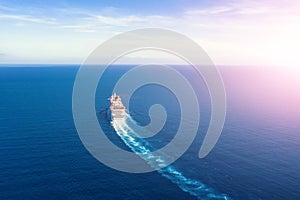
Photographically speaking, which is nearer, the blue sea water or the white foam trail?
the white foam trail

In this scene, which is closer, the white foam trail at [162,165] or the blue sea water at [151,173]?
the white foam trail at [162,165]

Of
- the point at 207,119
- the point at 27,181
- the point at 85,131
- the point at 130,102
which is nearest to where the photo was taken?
the point at 27,181

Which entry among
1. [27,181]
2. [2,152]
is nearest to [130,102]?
[2,152]

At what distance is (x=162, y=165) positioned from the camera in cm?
8744

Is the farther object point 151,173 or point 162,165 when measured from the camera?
point 162,165

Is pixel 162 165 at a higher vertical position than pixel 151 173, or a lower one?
higher

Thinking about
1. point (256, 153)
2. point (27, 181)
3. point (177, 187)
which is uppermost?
point (256, 153)

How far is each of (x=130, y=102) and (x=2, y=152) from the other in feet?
337

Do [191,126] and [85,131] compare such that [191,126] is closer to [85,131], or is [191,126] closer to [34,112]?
[85,131]

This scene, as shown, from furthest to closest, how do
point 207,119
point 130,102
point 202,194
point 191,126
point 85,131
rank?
point 130,102, point 207,119, point 191,126, point 85,131, point 202,194

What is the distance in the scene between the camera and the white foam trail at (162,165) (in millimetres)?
72438

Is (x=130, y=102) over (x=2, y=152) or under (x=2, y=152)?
over

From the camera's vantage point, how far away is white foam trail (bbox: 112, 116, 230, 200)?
7244 cm

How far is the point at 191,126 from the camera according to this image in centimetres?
13175
